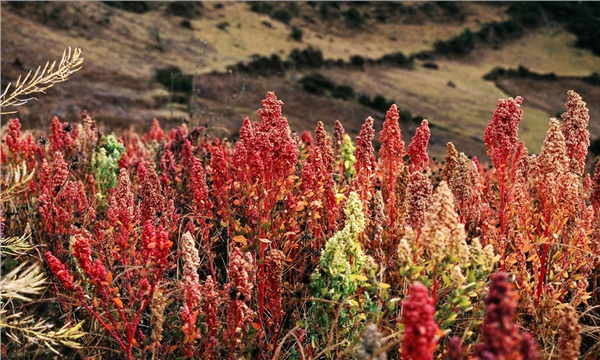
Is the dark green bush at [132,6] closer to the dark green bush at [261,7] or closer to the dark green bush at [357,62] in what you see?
the dark green bush at [261,7]

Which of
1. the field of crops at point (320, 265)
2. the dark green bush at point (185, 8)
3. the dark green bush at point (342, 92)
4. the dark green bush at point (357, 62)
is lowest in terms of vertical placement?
the dark green bush at point (357, 62)

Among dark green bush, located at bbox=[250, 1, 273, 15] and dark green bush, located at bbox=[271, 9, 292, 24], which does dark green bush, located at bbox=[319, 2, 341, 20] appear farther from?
dark green bush, located at bbox=[250, 1, 273, 15]

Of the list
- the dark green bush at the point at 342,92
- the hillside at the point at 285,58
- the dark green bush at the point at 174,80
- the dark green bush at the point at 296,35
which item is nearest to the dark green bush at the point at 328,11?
the hillside at the point at 285,58

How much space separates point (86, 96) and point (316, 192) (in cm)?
1793

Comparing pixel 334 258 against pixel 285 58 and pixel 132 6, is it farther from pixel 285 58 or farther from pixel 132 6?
pixel 132 6

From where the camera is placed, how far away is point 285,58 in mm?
32094

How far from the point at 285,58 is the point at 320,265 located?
3054 centimetres

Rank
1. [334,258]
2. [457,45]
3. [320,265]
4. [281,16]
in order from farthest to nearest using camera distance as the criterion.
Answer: [281,16] → [457,45] → [320,265] → [334,258]

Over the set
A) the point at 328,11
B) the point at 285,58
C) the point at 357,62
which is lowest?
the point at 285,58

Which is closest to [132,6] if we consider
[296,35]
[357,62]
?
[296,35]

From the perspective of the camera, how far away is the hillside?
758 inches

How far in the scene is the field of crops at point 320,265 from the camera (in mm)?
1962

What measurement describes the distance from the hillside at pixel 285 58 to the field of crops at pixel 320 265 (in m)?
4.38

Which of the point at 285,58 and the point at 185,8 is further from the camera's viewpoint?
the point at 185,8
